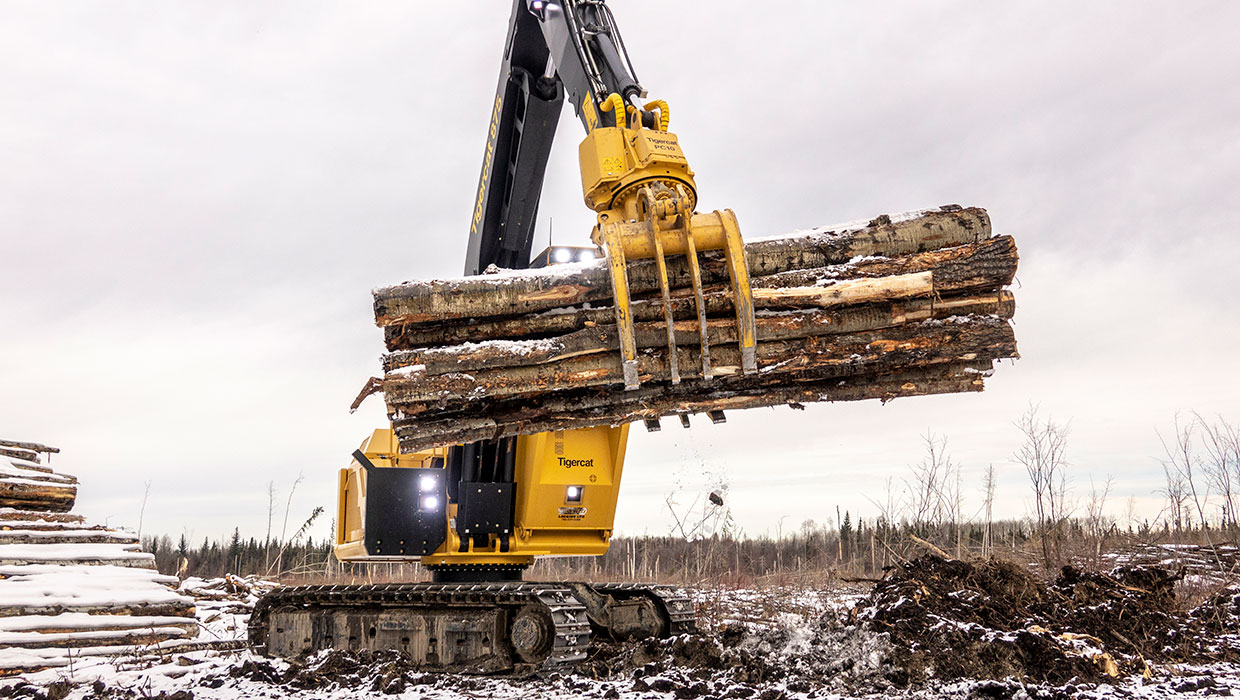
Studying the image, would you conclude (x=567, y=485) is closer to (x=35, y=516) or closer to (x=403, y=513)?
(x=403, y=513)

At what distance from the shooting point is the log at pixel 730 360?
4910 millimetres

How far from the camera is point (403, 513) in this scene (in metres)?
7.73

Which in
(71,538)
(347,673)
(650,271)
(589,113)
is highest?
(589,113)

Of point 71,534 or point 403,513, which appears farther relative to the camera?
point 71,534

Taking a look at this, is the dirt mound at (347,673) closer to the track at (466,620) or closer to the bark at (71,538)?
the track at (466,620)

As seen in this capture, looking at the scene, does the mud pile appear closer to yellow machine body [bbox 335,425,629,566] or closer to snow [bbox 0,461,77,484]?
yellow machine body [bbox 335,425,629,566]

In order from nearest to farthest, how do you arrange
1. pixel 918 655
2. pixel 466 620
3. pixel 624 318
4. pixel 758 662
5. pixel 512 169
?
pixel 624 318, pixel 918 655, pixel 758 662, pixel 466 620, pixel 512 169

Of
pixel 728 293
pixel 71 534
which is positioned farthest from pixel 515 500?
pixel 71 534

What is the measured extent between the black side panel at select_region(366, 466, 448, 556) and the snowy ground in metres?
1.05

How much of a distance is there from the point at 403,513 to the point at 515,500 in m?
1.00

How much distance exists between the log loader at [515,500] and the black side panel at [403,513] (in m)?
0.01

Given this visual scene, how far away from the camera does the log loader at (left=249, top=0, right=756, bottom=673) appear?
20.4 feet

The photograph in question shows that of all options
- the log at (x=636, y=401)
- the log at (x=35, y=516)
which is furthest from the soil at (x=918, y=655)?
the log at (x=35, y=516)

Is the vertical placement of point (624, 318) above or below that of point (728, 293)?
below
